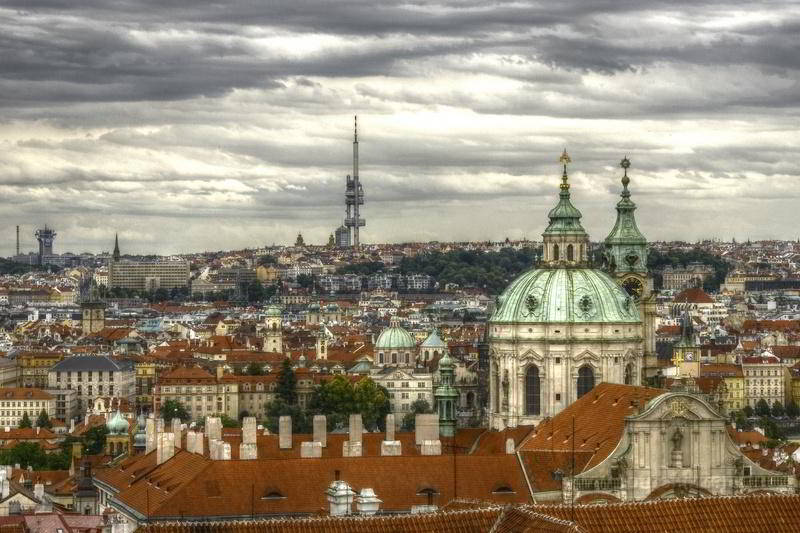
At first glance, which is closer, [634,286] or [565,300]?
[565,300]

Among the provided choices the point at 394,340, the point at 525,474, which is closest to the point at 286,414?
the point at 394,340

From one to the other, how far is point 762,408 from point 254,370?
39192mm

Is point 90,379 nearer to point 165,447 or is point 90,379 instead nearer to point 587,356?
point 587,356

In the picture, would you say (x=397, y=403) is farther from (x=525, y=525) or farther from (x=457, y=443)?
(x=525, y=525)

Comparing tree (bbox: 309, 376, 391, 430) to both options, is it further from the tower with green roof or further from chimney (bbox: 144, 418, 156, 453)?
chimney (bbox: 144, 418, 156, 453)

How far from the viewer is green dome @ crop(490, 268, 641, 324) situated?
9188 cm

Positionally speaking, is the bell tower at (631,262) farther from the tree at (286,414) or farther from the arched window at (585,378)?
the tree at (286,414)

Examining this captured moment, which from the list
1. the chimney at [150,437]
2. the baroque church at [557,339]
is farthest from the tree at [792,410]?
the chimney at [150,437]

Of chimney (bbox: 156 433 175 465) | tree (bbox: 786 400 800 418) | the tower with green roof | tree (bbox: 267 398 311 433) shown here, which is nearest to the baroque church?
the tower with green roof

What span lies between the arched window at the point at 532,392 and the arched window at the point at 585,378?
1700 mm

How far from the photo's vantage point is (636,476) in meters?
65.5

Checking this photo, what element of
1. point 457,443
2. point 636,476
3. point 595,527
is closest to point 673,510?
point 595,527

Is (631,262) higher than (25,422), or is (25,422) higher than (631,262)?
(631,262)

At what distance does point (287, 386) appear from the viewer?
527ft
